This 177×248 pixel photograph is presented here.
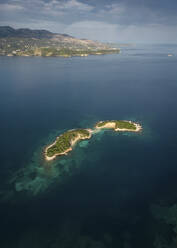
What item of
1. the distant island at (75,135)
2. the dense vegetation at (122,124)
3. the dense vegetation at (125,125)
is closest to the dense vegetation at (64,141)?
the distant island at (75,135)

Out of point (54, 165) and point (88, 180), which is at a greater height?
point (54, 165)

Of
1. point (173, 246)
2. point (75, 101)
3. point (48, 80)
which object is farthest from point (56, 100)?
point (173, 246)

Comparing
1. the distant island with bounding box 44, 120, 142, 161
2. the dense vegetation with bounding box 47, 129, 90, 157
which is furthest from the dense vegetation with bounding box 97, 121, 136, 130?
the dense vegetation with bounding box 47, 129, 90, 157

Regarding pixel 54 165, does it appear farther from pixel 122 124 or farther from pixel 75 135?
pixel 122 124

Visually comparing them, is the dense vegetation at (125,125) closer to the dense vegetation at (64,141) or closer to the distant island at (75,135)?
the distant island at (75,135)

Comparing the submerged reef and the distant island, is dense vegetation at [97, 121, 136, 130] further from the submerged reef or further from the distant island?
the submerged reef

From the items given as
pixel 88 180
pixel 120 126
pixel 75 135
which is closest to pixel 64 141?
pixel 75 135

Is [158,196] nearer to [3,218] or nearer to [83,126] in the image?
[3,218]
